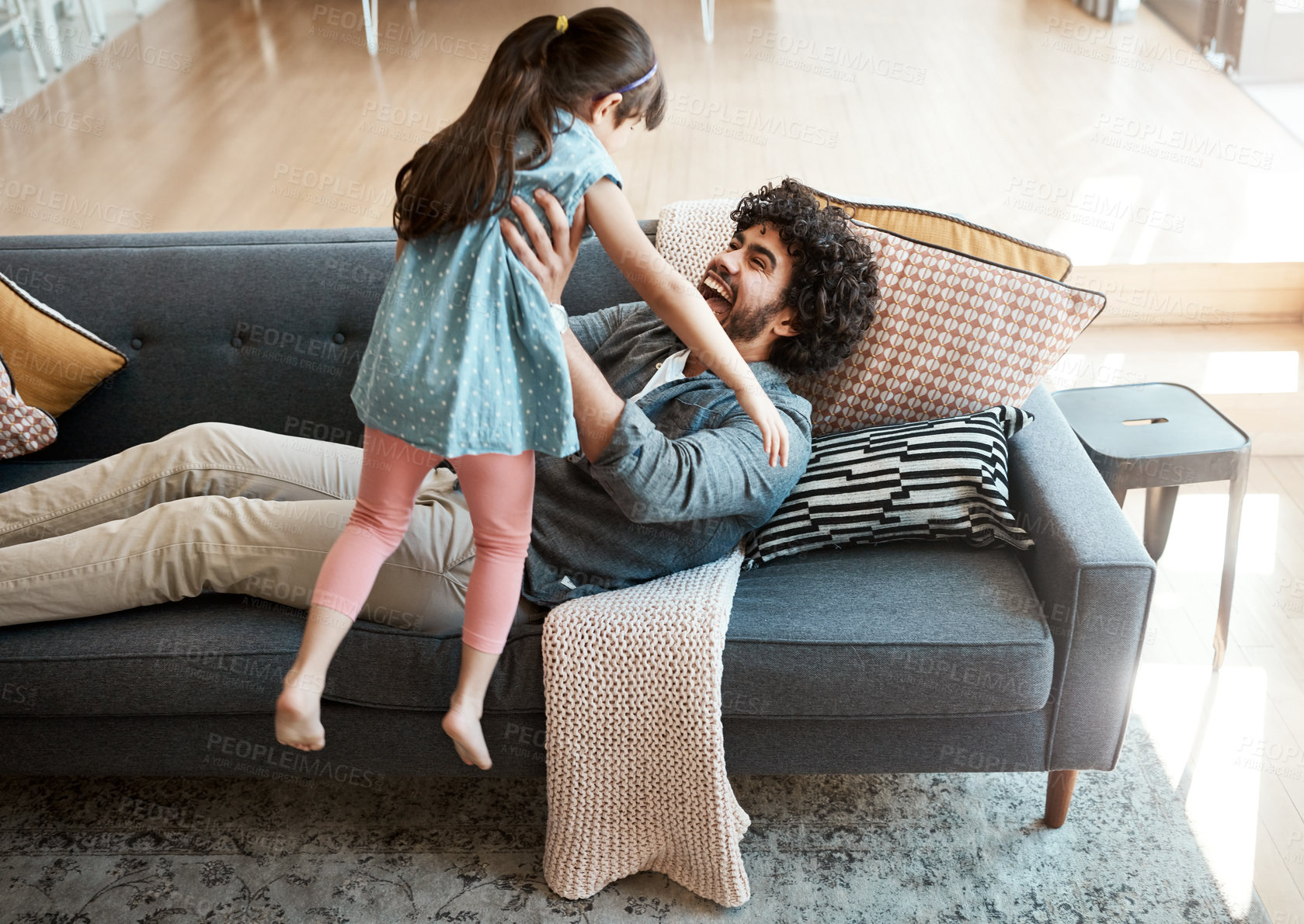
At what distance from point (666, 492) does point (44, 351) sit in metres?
1.27

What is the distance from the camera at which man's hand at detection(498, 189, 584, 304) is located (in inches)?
51.2

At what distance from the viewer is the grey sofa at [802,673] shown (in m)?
1.49

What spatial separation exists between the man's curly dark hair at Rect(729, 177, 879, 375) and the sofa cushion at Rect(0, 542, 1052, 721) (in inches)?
13.4

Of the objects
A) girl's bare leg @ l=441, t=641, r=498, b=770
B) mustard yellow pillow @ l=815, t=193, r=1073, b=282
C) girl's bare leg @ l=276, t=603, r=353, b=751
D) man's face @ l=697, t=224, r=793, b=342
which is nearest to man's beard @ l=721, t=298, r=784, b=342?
man's face @ l=697, t=224, r=793, b=342

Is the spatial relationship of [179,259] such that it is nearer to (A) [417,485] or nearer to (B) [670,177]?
(A) [417,485]

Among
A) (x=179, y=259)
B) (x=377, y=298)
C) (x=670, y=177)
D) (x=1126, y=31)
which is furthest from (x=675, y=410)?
(x=1126, y=31)

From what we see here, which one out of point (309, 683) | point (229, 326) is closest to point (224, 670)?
point (309, 683)

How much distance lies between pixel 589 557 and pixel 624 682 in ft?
0.69

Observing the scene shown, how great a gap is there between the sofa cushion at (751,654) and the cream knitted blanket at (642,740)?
0.17ft

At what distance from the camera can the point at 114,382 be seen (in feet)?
6.84
